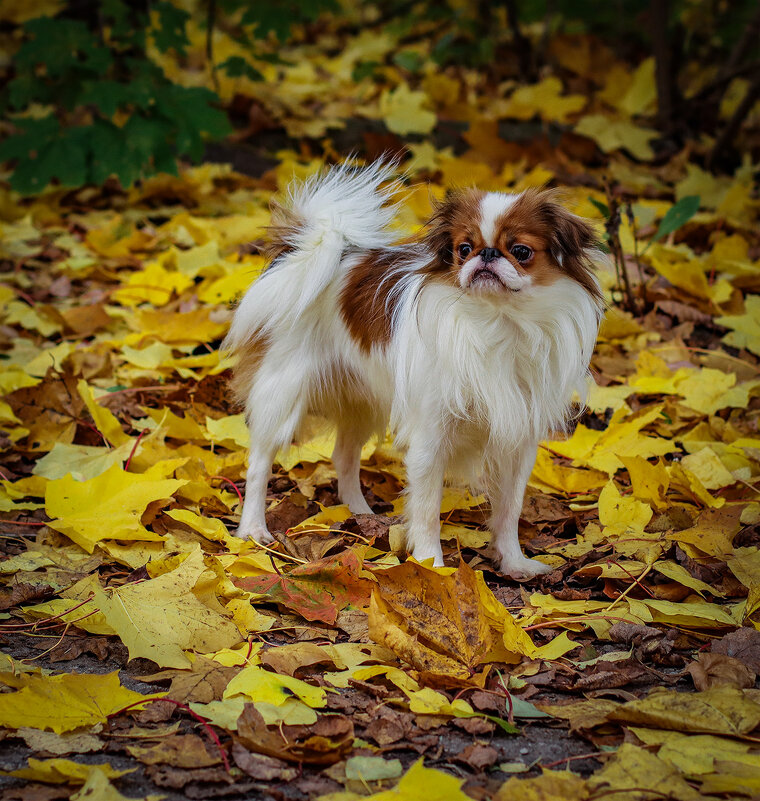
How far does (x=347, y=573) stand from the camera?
271cm

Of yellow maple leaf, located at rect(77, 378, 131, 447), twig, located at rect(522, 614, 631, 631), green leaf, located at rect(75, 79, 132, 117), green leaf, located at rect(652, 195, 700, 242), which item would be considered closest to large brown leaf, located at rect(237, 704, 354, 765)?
twig, located at rect(522, 614, 631, 631)

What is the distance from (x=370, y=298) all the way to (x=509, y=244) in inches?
24.5

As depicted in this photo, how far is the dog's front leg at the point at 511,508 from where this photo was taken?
10.1ft

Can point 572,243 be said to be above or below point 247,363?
above

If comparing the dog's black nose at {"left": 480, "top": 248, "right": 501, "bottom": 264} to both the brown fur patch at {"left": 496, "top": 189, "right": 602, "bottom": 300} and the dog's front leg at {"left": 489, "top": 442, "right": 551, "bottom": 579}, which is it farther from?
the dog's front leg at {"left": 489, "top": 442, "right": 551, "bottom": 579}

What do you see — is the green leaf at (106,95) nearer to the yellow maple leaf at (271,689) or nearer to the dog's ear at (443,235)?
the dog's ear at (443,235)

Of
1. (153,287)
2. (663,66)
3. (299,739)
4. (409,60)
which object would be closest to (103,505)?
(299,739)

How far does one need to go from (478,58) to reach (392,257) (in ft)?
17.5

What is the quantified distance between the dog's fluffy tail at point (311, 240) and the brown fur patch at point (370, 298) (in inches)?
3.4

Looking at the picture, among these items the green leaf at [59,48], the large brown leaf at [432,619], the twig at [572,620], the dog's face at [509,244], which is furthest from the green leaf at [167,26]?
the twig at [572,620]

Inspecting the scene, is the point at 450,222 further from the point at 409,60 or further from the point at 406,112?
the point at 409,60

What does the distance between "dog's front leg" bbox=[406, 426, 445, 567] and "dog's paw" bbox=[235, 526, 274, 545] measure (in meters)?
0.53

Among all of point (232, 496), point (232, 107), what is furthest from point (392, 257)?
point (232, 107)

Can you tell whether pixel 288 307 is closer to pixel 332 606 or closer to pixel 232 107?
pixel 332 606
